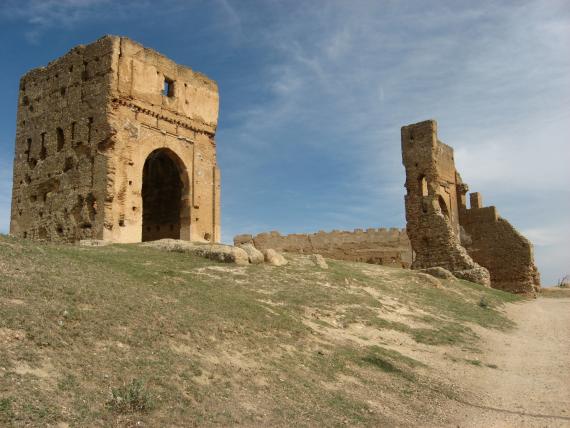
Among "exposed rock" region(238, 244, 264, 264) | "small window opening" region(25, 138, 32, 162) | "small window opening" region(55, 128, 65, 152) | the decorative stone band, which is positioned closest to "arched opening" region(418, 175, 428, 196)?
the decorative stone band

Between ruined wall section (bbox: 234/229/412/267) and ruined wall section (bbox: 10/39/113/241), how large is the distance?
12736 mm

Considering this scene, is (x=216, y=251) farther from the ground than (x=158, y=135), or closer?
closer

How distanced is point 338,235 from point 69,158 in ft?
52.0

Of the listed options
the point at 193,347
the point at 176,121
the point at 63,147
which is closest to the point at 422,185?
the point at 176,121

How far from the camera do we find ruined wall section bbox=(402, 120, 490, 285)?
2247 centimetres

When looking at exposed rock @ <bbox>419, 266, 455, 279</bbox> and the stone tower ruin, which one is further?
the stone tower ruin

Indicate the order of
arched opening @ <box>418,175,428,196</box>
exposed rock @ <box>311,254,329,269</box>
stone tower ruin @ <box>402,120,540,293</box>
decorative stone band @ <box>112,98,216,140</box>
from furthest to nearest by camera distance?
arched opening @ <box>418,175,428,196</box> < stone tower ruin @ <box>402,120,540,293</box> < decorative stone band @ <box>112,98,216,140</box> < exposed rock @ <box>311,254,329,269</box>

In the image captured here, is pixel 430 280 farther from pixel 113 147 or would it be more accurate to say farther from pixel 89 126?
pixel 89 126

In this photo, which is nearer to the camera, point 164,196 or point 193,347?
point 193,347

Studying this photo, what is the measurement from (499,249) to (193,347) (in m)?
22.6

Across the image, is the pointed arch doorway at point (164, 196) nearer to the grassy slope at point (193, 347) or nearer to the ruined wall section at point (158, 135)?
the ruined wall section at point (158, 135)

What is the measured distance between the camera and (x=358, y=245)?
100 ft

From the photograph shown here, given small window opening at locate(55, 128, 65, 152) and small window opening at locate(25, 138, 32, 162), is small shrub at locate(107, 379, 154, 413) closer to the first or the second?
small window opening at locate(55, 128, 65, 152)

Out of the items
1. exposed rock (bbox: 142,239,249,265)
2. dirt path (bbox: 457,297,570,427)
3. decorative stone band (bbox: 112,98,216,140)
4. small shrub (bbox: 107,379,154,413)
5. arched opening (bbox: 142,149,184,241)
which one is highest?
decorative stone band (bbox: 112,98,216,140)
